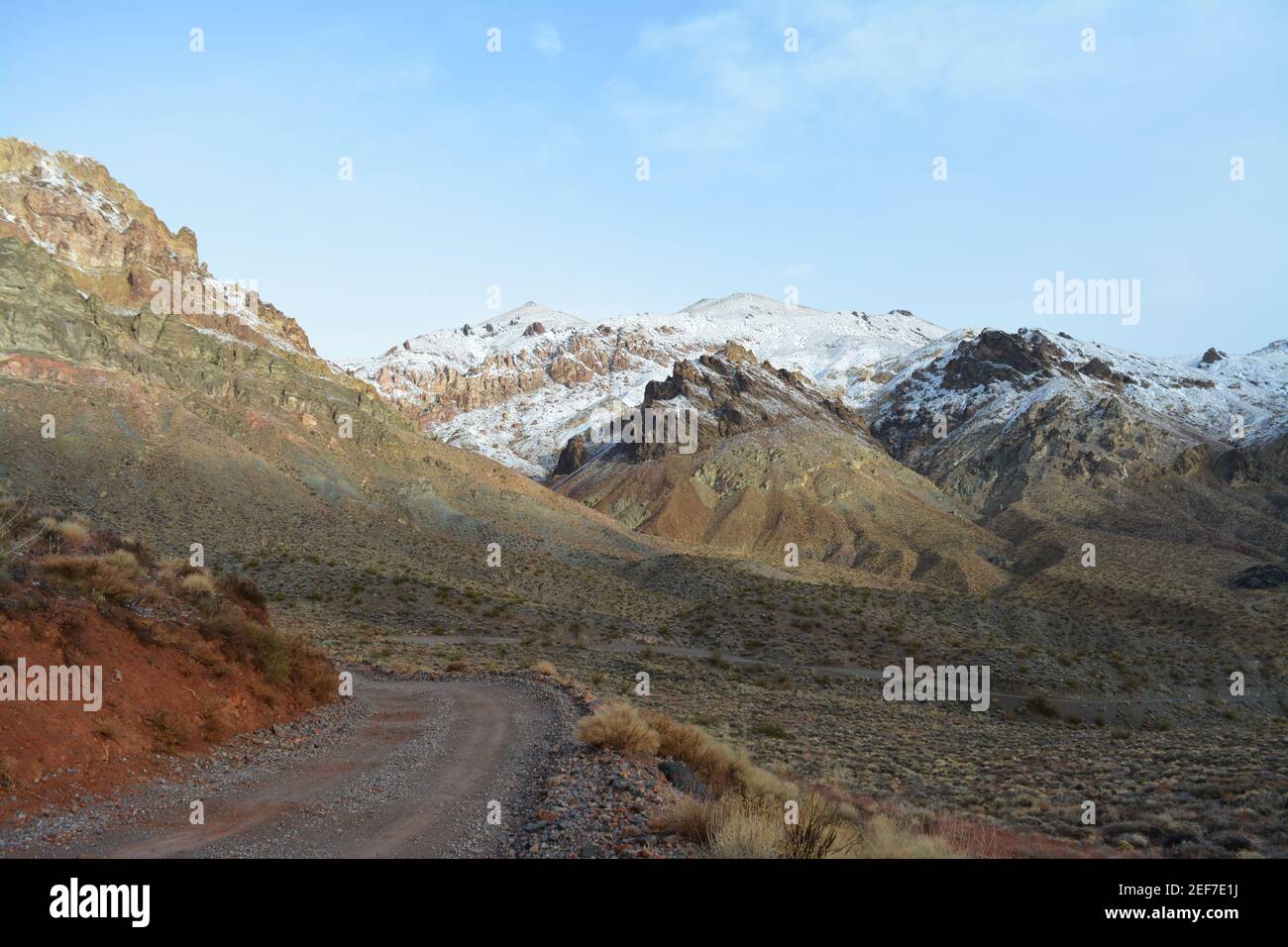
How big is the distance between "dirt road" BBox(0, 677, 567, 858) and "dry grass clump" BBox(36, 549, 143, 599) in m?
4.59

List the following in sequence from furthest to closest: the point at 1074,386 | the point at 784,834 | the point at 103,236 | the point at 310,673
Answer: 1. the point at 1074,386
2. the point at 103,236
3. the point at 310,673
4. the point at 784,834

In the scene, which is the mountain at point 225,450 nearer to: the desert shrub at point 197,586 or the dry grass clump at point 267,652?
the desert shrub at point 197,586

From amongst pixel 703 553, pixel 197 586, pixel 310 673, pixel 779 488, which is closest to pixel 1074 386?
pixel 779 488

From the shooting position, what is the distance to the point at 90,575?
13.3m

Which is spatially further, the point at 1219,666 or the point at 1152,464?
the point at 1152,464

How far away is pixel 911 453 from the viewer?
14888 cm

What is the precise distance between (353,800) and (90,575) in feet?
26.7

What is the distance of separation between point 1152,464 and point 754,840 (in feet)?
438

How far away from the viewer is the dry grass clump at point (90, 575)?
12875mm

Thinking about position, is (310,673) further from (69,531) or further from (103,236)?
(103,236)

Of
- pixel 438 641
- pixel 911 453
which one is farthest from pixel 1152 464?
pixel 438 641

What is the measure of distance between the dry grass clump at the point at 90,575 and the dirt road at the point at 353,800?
4586 mm
